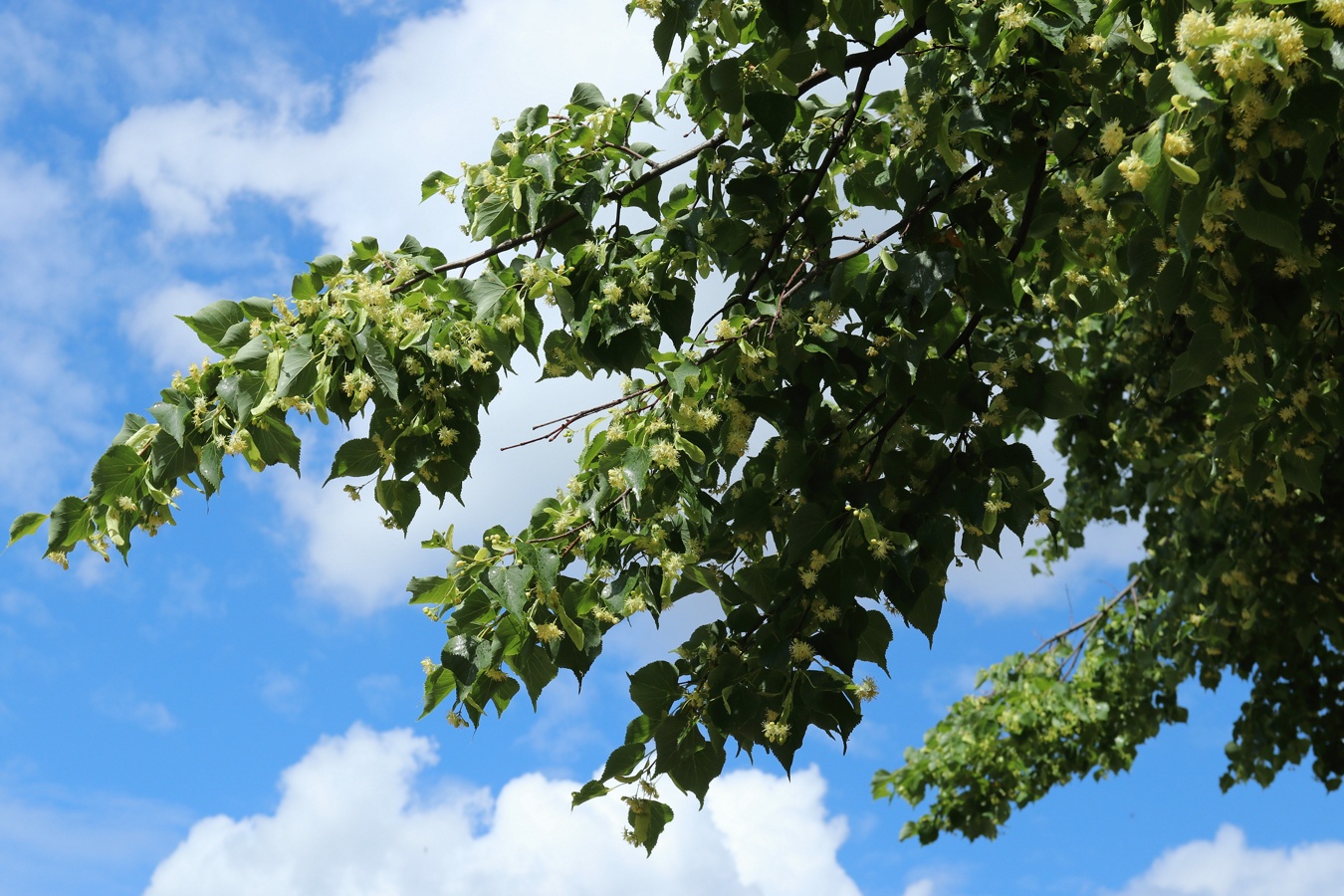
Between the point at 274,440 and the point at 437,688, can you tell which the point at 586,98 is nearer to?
the point at 274,440

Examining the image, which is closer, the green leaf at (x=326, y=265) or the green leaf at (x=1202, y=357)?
the green leaf at (x=1202, y=357)

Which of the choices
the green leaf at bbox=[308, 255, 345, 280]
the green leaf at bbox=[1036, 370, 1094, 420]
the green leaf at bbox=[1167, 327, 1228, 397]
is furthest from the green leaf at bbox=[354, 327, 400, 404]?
the green leaf at bbox=[1167, 327, 1228, 397]

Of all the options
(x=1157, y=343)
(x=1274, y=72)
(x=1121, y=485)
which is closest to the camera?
(x=1274, y=72)

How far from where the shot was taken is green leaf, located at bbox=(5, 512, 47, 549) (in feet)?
9.32

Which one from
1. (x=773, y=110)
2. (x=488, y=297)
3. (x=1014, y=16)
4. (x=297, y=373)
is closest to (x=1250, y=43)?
(x=1014, y=16)

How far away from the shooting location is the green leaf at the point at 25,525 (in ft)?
9.32

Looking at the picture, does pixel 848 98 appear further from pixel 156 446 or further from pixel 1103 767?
pixel 1103 767

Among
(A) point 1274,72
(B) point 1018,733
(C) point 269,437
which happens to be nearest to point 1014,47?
(A) point 1274,72

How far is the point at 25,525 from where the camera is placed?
2855 millimetres

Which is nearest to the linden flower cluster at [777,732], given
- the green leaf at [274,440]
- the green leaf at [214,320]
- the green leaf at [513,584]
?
the green leaf at [513,584]

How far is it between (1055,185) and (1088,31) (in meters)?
0.46

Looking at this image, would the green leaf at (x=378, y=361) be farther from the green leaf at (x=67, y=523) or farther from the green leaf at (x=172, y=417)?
the green leaf at (x=67, y=523)

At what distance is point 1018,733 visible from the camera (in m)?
7.21

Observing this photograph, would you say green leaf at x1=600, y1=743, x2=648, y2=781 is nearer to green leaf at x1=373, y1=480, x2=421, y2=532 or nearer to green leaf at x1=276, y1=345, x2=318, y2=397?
green leaf at x1=373, y1=480, x2=421, y2=532
